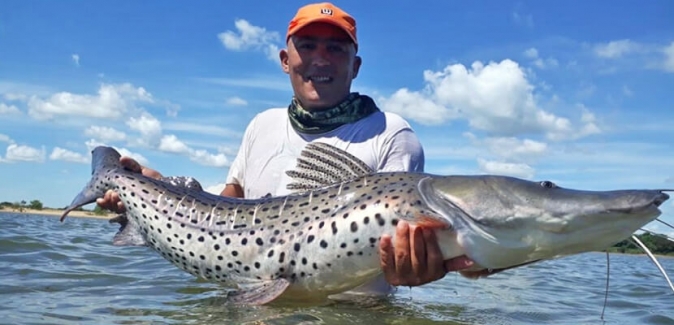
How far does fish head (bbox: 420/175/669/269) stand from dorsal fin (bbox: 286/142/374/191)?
692 millimetres

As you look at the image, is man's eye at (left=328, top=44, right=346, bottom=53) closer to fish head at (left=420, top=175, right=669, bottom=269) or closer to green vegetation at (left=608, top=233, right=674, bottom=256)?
fish head at (left=420, top=175, right=669, bottom=269)

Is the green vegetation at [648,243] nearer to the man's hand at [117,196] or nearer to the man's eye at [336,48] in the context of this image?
the man's eye at [336,48]

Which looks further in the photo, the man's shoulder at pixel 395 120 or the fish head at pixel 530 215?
the man's shoulder at pixel 395 120

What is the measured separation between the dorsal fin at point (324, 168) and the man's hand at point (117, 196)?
1541 mm

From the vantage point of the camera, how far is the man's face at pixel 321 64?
18.0 feet

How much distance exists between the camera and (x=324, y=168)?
4.55 m

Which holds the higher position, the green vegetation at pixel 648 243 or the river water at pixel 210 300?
the green vegetation at pixel 648 243

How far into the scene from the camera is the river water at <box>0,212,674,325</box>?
4578 millimetres

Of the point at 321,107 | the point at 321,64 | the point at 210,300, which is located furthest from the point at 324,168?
the point at 210,300

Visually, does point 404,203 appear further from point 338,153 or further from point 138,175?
point 138,175

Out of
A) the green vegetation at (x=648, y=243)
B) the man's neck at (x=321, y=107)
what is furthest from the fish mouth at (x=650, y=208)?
the man's neck at (x=321, y=107)

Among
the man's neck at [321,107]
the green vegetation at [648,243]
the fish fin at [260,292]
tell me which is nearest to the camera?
the green vegetation at [648,243]

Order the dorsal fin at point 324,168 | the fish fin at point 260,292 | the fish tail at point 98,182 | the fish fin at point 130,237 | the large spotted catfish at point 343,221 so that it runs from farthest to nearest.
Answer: the fish tail at point 98,182, the fish fin at point 130,237, the dorsal fin at point 324,168, the fish fin at point 260,292, the large spotted catfish at point 343,221

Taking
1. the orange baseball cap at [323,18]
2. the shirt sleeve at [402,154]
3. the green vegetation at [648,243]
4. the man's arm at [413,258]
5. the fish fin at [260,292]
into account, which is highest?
the orange baseball cap at [323,18]
